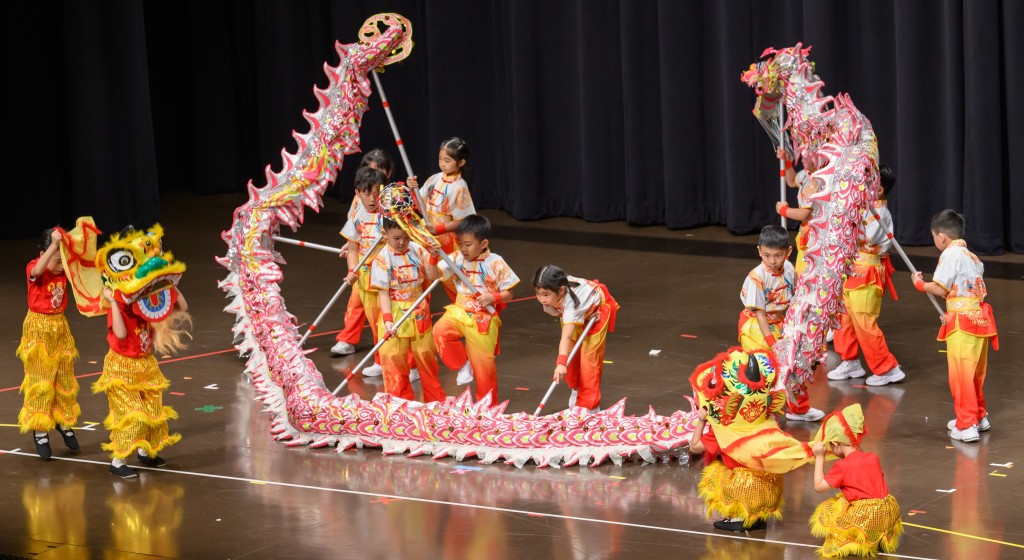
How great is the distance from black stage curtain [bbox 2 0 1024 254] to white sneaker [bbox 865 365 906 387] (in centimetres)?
377

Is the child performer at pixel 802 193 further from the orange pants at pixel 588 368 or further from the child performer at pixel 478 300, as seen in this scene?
the child performer at pixel 478 300

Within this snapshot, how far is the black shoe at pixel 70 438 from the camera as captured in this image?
6781 mm

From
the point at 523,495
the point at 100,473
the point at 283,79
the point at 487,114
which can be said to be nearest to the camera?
the point at 523,495

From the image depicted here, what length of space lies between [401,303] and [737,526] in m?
2.34

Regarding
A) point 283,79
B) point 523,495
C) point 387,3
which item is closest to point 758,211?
point 387,3

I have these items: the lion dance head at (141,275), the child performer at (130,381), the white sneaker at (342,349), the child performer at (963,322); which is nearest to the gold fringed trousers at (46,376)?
the child performer at (130,381)

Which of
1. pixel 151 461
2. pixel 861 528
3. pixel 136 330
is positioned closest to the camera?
pixel 861 528

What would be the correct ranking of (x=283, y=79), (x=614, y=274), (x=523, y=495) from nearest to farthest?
(x=523, y=495)
(x=614, y=274)
(x=283, y=79)

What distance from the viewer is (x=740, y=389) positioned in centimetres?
523

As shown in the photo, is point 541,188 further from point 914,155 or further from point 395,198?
point 395,198

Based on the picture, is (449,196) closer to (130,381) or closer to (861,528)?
(130,381)

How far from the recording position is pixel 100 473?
21.2ft

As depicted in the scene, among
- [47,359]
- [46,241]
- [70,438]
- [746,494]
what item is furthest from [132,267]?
[746,494]

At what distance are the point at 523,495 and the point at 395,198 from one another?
151 cm
